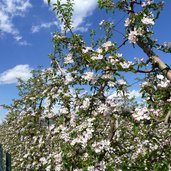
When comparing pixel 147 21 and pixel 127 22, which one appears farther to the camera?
pixel 127 22

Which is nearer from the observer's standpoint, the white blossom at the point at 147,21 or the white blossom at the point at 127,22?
the white blossom at the point at 147,21

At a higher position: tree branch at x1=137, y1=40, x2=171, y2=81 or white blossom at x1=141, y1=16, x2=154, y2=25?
white blossom at x1=141, y1=16, x2=154, y2=25

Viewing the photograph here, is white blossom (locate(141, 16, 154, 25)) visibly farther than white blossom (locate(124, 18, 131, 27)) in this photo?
No

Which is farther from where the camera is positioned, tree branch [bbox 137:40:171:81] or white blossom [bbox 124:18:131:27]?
white blossom [bbox 124:18:131:27]

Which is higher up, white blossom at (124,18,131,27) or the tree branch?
white blossom at (124,18,131,27)

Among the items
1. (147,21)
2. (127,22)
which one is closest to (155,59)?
(147,21)

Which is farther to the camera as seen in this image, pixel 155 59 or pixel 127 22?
pixel 127 22

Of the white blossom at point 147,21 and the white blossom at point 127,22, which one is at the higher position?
the white blossom at point 127,22

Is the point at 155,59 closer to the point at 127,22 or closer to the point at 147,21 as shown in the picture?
the point at 147,21

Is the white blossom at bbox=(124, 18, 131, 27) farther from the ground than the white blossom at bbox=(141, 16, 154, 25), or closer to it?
farther from the ground

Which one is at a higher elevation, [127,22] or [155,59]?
[127,22]

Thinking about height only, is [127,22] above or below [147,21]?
above

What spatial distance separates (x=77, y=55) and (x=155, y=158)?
2.26 meters

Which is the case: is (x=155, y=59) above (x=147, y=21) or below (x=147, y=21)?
below
